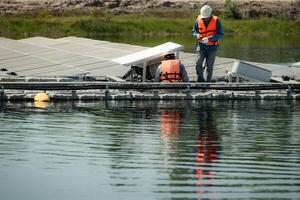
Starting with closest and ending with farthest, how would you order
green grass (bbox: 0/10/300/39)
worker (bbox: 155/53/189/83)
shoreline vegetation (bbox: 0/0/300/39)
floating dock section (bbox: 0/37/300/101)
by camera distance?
1. floating dock section (bbox: 0/37/300/101)
2. worker (bbox: 155/53/189/83)
3. green grass (bbox: 0/10/300/39)
4. shoreline vegetation (bbox: 0/0/300/39)

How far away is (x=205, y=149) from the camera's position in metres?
16.3

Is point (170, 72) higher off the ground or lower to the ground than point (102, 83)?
higher

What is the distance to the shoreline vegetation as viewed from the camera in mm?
72375

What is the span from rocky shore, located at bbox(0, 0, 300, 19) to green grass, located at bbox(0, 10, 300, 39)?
634cm

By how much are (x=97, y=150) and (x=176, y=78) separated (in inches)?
327

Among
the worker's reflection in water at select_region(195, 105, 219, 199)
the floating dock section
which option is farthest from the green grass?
the worker's reflection in water at select_region(195, 105, 219, 199)

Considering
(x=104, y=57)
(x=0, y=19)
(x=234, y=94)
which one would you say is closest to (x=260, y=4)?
(x=0, y=19)

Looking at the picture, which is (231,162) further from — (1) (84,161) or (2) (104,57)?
(2) (104,57)

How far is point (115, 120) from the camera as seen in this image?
20.1 metres

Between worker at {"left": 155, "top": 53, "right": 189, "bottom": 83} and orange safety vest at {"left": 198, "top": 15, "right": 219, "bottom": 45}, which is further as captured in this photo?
orange safety vest at {"left": 198, "top": 15, "right": 219, "bottom": 45}

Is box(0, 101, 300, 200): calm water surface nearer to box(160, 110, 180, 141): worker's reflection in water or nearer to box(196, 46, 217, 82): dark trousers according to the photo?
box(160, 110, 180, 141): worker's reflection in water

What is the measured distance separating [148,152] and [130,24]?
193ft

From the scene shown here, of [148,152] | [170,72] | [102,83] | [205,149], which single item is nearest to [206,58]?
[170,72]

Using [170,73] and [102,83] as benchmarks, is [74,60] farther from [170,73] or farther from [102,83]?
[170,73]
